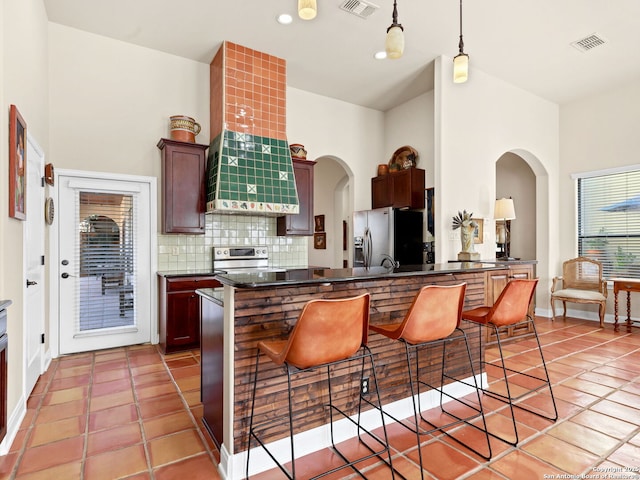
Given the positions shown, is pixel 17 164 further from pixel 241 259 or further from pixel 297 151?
pixel 297 151

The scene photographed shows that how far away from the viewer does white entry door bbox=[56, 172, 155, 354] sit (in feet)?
12.6

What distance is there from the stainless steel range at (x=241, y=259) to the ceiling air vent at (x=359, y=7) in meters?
3.01

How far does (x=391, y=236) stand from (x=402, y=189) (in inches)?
33.8

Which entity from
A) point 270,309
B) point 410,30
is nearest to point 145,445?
point 270,309

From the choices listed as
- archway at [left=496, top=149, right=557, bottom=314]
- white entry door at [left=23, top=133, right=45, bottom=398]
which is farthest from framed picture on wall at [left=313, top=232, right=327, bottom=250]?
white entry door at [left=23, top=133, right=45, bottom=398]

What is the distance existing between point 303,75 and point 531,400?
15.3 feet

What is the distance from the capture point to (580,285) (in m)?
5.60

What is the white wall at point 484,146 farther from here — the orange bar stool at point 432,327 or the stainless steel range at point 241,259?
the orange bar stool at point 432,327

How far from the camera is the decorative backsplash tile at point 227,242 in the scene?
14.4ft

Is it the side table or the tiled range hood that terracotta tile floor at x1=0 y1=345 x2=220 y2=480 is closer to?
the tiled range hood

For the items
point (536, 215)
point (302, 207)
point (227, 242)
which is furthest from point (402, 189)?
point (227, 242)

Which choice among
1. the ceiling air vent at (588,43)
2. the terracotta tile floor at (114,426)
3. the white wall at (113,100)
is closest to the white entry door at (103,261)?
the white wall at (113,100)

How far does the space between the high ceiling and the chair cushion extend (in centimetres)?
312

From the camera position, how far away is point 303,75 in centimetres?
508
